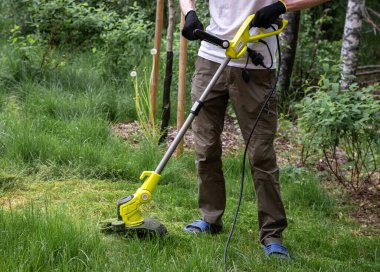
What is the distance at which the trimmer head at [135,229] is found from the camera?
3240 millimetres

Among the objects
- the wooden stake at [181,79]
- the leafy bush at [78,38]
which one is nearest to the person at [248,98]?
the wooden stake at [181,79]

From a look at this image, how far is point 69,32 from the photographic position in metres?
7.93

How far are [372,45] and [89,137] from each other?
10042 mm

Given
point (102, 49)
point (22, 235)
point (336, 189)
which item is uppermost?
point (102, 49)

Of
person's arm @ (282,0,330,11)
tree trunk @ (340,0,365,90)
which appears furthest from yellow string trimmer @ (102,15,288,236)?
tree trunk @ (340,0,365,90)

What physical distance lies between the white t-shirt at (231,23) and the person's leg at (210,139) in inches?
3.4

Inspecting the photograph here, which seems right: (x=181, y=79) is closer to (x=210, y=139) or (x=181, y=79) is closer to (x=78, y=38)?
(x=210, y=139)

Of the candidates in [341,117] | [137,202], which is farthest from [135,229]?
[341,117]

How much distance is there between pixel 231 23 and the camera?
3371mm

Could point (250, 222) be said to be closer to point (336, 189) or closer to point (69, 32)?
point (336, 189)

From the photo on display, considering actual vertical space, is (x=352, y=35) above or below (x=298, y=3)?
below

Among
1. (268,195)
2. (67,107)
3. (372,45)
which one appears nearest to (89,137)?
(67,107)

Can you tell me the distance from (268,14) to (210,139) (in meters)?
0.93

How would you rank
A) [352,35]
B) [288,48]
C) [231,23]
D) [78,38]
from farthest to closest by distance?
1. [78,38]
2. [352,35]
3. [288,48]
4. [231,23]
